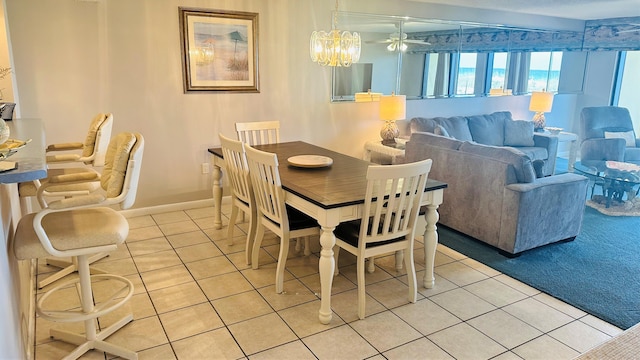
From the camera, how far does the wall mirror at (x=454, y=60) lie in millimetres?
5199

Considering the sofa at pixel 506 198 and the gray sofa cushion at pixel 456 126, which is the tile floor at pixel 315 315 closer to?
the sofa at pixel 506 198

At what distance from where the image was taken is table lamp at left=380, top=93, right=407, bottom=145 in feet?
16.5

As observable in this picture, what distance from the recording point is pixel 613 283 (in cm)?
304

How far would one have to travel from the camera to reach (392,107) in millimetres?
5023

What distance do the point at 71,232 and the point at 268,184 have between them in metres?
1.10

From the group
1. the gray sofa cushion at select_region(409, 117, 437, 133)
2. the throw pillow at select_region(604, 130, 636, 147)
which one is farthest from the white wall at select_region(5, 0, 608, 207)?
the throw pillow at select_region(604, 130, 636, 147)

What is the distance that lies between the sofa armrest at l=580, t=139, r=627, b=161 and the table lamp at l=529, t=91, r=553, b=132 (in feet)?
3.08

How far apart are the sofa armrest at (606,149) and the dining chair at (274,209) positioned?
14.2 feet

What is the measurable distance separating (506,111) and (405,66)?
1975mm

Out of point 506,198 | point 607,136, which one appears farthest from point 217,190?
point 607,136

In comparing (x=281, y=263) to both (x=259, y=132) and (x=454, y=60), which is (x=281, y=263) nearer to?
(x=259, y=132)

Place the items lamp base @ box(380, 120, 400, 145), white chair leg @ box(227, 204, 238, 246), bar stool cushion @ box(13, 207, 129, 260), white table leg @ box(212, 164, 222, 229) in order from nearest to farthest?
1. bar stool cushion @ box(13, 207, 129, 260)
2. white chair leg @ box(227, 204, 238, 246)
3. white table leg @ box(212, 164, 222, 229)
4. lamp base @ box(380, 120, 400, 145)

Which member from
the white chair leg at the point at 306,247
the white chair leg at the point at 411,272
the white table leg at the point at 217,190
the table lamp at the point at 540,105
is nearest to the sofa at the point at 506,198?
the white chair leg at the point at 411,272

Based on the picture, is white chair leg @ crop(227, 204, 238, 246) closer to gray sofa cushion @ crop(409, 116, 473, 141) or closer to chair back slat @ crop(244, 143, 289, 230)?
chair back slat @ crop(244, 143, 289, 230)
